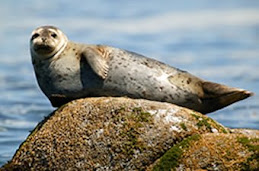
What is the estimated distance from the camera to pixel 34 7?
132 feet

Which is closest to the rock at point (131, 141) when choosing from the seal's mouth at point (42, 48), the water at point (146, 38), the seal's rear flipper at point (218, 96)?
the seal's rear flipper at point (218, 96)

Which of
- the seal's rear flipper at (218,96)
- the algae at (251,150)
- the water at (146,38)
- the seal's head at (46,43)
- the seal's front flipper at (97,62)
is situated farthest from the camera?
the water at (146,38)

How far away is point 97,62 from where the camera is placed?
11617 mm

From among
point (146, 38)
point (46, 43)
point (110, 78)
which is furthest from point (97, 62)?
point (146, 38)

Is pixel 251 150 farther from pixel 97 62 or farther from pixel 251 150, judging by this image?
pixel 97 62

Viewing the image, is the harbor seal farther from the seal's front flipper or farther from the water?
the water

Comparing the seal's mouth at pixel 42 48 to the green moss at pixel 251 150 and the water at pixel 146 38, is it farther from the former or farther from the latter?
the water at pixel 146 38

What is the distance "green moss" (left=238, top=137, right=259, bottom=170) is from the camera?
9711mm

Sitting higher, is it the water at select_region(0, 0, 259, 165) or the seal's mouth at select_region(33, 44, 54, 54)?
the seal's mouth at select_region(33, 44, 54, 54)

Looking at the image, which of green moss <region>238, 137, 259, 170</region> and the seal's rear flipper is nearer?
green moss <region>238, 137, 259, 170</region>

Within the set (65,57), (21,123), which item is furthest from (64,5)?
(65,57)

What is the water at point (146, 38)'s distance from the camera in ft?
68.0

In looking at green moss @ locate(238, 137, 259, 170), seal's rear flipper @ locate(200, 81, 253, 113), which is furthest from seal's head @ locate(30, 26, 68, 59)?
green moss @ locate(238, 137, 259, 170)

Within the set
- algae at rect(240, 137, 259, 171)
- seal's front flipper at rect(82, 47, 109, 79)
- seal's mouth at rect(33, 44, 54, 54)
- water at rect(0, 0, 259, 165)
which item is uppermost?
algae at rect(240, 137, 259, 171)
